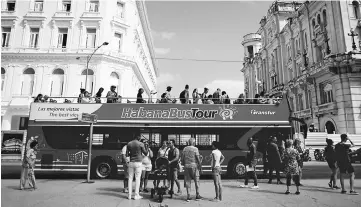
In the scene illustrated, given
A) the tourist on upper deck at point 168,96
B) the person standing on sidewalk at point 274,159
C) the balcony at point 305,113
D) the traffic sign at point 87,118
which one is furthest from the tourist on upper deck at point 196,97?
the balcony at point 305,113

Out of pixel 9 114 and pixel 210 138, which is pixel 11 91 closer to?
pixel 9 114

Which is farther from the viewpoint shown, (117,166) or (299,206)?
(117,166)

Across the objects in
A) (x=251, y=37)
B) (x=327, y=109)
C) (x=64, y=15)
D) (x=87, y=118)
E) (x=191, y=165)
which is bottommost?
(x=191, y=165)

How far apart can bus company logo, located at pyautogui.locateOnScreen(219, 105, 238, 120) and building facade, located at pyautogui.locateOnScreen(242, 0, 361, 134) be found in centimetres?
1963

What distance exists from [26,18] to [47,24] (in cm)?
245

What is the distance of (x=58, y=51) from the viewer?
26469 mm

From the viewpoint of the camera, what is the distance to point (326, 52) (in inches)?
1160

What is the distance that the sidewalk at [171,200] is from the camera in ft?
24.3

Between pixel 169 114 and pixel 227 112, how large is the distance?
10.6 feet

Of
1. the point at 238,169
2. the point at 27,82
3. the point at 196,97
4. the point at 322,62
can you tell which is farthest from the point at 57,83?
the point at 322,62

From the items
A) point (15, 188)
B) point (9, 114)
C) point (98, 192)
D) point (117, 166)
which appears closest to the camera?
point (98, 192)

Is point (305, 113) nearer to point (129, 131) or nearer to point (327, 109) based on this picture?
point (327, 109)

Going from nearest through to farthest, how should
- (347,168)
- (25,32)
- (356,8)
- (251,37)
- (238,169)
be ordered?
(347,168), (238,169), (25,32), (356,8), (251,37)

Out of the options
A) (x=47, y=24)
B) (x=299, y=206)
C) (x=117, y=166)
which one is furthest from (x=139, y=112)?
(x=47, y=24)
